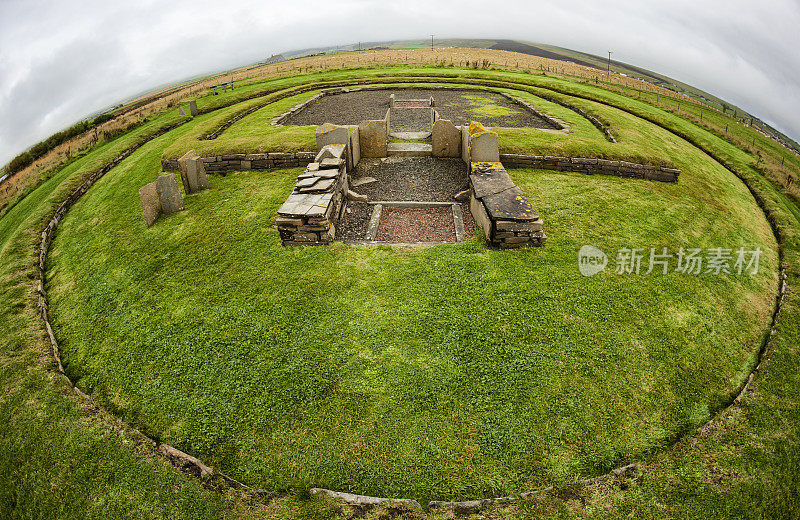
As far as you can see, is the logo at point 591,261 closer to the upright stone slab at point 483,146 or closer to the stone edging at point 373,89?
the upright stone slab at point 483,146

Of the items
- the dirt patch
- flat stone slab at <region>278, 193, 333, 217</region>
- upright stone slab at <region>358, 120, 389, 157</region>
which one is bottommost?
the dirt patch

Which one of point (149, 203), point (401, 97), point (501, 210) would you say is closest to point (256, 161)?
point (149, 203)

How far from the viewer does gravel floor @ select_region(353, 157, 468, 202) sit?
37.1 feet

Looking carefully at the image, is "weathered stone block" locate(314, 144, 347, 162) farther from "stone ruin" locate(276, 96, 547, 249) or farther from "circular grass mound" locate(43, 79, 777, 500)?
"circular grass mound" locate(43, 79, 777, 500)

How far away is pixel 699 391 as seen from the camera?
593cm

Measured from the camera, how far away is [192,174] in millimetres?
11961

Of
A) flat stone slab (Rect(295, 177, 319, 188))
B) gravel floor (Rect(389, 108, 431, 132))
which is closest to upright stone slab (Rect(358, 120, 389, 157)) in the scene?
gravel floor (Rect(389, 108, 431, 132))

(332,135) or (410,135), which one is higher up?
(410,135)

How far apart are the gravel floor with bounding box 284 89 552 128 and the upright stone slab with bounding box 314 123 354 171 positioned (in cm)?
635

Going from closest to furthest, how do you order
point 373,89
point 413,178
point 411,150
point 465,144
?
point 413,178
point 465,144
point 411,150
point 373,89

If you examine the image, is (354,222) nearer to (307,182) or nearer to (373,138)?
(307,182)

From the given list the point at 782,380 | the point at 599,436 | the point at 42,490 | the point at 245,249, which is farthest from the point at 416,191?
the point at 42,490

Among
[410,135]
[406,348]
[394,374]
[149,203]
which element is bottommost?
[394,374]

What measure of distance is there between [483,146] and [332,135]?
16.0 ft
